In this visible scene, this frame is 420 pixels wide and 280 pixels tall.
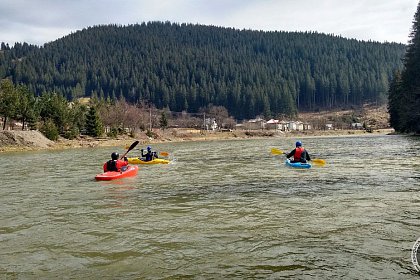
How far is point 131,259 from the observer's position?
8.70m

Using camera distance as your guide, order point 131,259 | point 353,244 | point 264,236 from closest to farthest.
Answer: point 131,259 → point 353,244 → point 264,236

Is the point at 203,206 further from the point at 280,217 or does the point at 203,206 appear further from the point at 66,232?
the point at 66,232

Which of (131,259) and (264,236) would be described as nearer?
(131,259)

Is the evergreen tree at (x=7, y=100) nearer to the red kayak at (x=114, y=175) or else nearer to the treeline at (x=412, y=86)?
the red kayak at (x=114, y=175)

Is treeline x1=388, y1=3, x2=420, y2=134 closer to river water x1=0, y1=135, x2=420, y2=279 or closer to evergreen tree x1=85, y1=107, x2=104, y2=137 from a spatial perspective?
river water x1=0, y1=135, x2=420, y2=279

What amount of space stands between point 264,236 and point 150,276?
357cm

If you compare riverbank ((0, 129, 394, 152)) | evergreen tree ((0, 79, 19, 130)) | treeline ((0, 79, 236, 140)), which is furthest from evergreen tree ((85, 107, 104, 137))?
evergreen tree ((0, 79, 19, 130))

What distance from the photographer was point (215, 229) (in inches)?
430

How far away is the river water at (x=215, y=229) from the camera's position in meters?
8.00

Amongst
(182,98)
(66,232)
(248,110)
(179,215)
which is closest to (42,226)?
(66,232)

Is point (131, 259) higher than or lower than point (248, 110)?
lower

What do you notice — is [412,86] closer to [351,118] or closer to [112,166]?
[112,166]

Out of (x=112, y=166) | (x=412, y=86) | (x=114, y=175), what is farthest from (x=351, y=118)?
(x=114, y=175)

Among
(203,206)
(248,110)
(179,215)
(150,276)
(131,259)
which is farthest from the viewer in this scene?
(248,110)
